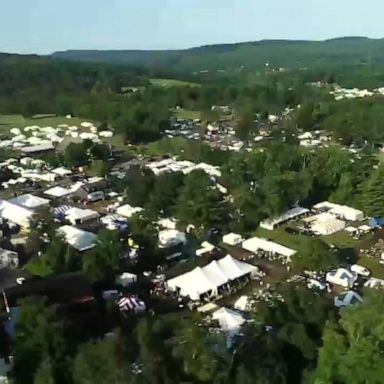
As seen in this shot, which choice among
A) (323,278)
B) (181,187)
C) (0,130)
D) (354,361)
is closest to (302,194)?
(181,187)

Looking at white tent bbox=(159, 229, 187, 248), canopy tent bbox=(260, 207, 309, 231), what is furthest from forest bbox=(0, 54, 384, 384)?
white tent bbox=(159, 229, 187, 248)

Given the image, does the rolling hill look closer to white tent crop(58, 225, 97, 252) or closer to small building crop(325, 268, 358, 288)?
white tent crop(58, 225, 97, 252)

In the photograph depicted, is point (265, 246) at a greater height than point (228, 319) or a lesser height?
lesser

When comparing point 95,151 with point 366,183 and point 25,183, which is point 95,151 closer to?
point 25,183

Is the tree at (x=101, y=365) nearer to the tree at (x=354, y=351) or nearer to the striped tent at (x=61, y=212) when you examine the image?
the tree at (x=354, y=351)

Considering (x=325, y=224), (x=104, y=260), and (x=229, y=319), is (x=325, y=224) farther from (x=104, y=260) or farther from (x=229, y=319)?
(x=104, y=260)

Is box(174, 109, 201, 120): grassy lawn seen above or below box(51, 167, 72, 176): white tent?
below

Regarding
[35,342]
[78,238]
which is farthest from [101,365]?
[78,238]
